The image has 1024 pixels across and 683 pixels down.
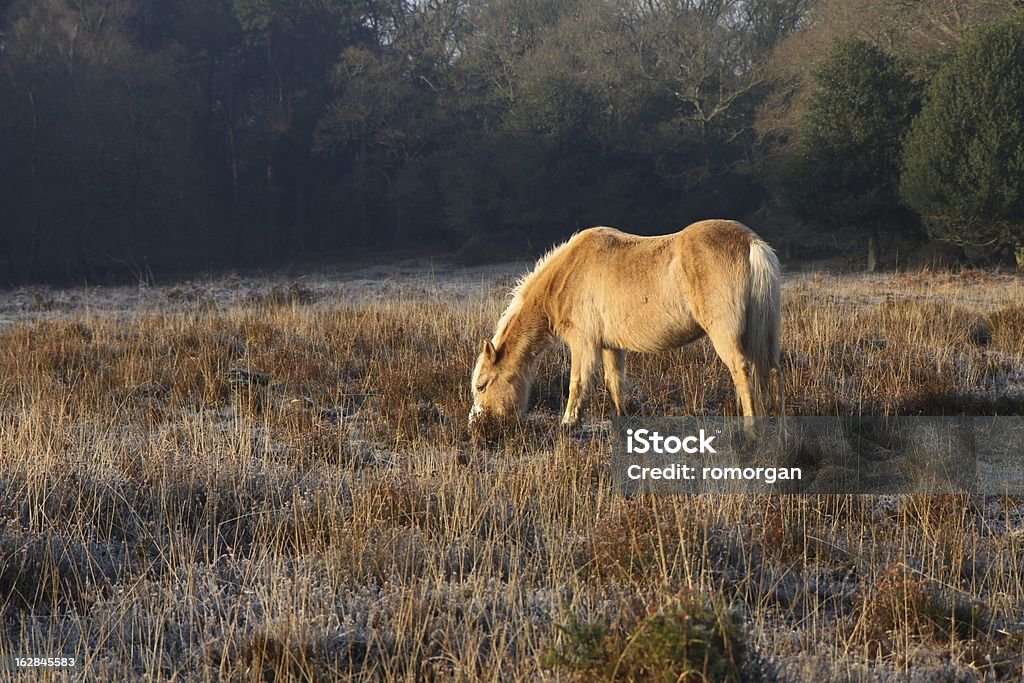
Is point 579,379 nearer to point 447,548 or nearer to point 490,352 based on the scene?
point 490,352

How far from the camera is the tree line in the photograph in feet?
73.8

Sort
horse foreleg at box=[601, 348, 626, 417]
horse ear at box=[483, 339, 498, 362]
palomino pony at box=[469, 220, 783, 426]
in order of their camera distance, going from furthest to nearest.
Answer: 1. horse foreleg at box=[601, 348, 626, 417]
2. horse ear at box=[483, 339, 498, 362]
3. palomino pony at box=[469, 220, 783, 426]

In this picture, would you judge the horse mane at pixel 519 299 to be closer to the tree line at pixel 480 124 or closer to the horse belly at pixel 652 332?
the horse belly at pixel 652 332

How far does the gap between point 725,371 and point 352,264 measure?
2626 centimetres

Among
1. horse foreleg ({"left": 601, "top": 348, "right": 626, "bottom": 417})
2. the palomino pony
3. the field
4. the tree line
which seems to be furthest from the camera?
the tree line

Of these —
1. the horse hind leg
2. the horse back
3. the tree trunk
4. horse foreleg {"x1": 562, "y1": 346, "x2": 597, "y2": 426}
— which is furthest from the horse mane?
the tree trunk

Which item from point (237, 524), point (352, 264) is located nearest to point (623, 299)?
point (237, 524)

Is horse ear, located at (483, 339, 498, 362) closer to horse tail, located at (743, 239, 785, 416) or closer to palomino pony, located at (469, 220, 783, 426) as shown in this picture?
palomino pony, located at (469, 220, 783, 426)

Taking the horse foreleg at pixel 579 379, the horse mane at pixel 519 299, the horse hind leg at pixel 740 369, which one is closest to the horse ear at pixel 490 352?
the horse mane at pixel 519 299

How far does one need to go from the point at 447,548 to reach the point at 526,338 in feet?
10.1

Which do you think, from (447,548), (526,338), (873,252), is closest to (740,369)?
(526,338)

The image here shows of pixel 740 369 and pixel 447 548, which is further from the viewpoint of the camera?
pixel 740 369

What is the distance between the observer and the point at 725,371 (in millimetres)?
8508

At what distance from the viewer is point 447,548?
13.8 feet
